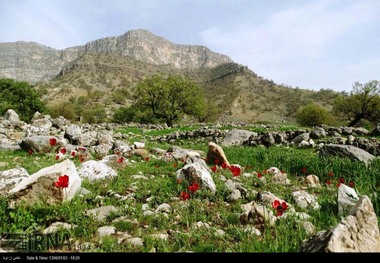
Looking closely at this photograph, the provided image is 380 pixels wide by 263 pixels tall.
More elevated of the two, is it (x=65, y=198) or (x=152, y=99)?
(x=152, y=99)

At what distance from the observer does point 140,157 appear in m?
11.3

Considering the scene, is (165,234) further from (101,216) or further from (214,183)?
(214,183)

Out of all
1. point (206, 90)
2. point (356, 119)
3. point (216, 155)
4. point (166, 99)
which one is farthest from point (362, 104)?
point (206, 90)

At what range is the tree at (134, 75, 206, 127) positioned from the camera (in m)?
41.8

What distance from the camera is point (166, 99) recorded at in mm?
42125

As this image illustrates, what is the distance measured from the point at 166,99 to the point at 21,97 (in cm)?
1855

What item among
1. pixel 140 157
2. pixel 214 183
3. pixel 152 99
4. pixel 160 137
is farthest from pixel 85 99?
pixel 214 183

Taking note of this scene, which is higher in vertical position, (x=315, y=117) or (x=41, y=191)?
(x=315, y=117)

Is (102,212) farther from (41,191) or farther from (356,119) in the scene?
(356,119)

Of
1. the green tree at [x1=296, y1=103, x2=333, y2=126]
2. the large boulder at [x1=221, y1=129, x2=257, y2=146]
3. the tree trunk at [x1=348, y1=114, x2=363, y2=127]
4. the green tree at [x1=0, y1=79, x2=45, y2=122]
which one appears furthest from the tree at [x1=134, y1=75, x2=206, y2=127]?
the large boulder at [x1=221, y1=129, x2=257, y2=146]

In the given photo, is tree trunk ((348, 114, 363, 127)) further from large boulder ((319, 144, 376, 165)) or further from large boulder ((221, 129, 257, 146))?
large boulder ((319, 144, 376, 165))

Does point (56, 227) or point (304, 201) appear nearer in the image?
point (56, 227)

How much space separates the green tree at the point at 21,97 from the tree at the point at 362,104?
42.0m

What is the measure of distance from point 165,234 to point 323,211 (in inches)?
112
